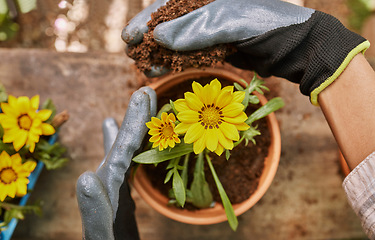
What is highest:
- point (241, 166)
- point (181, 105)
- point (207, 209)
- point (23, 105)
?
point (181, 105)

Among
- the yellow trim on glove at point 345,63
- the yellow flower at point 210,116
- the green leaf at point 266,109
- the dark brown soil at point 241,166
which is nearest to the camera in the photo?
the yellow flower at point 210,116

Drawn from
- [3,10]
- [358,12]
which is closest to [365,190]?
[358,12]

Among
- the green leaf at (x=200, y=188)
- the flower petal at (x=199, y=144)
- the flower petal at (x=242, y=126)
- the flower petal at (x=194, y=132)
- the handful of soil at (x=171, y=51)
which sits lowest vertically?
the green leaf at (x=200, y=188)

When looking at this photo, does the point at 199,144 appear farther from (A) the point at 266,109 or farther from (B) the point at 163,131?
(A) the point at 266,109

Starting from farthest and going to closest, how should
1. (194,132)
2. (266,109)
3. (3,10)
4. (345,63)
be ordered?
(3,10)
(266,109)
(345,63)
(194,132)

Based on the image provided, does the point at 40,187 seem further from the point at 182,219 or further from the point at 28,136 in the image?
the point at 182,219

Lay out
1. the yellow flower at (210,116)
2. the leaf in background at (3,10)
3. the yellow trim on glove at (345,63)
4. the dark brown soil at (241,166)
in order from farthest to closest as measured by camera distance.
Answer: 1. the leaf in background at (3,10)
2. the dark brown soil at (241,166)
3. the yellow trim on glove at (345,63)
4. the yellow flower at (210,116)

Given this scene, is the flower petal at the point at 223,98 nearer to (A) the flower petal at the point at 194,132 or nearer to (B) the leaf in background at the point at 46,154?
(A) the flower petal at the point at 194,132

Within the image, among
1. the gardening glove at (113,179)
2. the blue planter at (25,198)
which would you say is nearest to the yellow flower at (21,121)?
the blue planter at (25,198)
